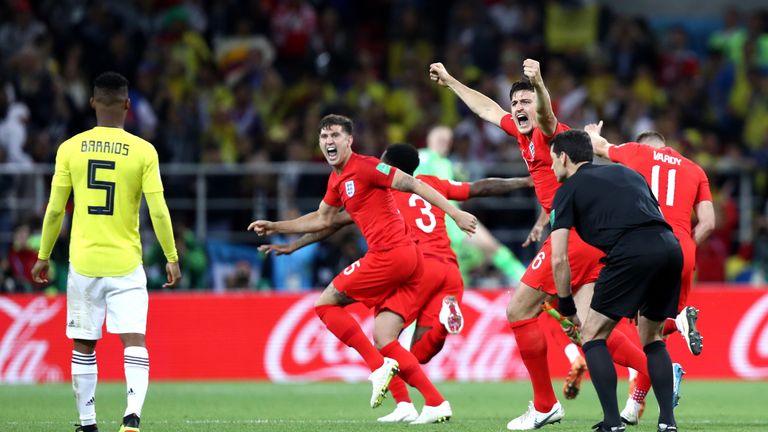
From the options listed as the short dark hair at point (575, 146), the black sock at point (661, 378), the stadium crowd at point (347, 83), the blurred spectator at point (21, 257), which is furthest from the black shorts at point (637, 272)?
the blurred spectator at point (21, 257)

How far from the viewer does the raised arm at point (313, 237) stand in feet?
35.9

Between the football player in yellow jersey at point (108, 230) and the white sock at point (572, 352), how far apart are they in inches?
156

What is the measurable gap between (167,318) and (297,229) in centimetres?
628

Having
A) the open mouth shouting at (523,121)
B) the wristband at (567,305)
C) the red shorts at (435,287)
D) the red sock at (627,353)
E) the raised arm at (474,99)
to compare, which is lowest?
the red sock at (627,353)

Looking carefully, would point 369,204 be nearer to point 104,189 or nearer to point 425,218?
point 425,218

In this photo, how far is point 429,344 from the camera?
11523mm

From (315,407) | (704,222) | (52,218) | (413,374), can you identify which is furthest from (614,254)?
(315,407)

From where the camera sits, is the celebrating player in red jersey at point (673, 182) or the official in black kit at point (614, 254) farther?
the celebrating player in red jersey at point (673, 182)

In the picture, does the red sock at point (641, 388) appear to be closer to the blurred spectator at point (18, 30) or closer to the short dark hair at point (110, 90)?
the short dark hair at point (110, 90)

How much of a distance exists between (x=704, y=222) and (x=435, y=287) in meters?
2.33

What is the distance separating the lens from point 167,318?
16.8 meters

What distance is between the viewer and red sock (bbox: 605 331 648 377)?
1019cm

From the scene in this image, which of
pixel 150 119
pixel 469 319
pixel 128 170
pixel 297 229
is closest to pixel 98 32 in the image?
pixel 150 119

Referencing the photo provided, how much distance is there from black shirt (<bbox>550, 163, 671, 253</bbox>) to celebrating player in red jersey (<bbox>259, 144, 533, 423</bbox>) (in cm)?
235
